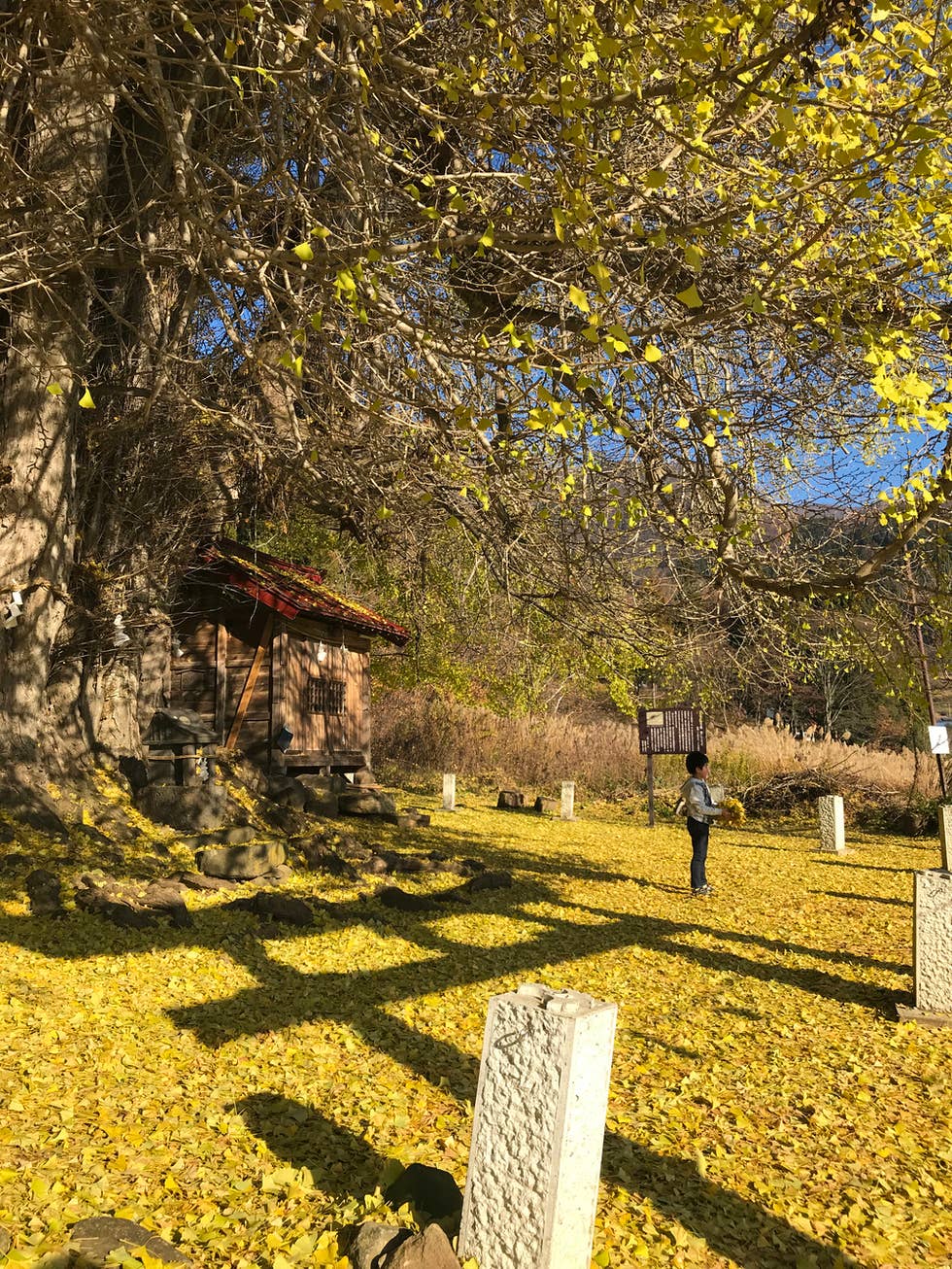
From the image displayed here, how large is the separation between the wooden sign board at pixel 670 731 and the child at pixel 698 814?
656 cm

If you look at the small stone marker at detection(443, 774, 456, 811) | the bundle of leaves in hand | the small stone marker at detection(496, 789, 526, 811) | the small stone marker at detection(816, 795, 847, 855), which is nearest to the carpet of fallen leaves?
the small stone marker at detection(816, 795, 847, 855)

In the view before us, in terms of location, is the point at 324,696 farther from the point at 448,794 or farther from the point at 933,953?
the point at 933,953

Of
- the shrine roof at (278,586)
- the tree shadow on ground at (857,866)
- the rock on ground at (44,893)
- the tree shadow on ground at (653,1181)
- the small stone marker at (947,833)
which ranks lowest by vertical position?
the tree shadow on ground at (653,1181)

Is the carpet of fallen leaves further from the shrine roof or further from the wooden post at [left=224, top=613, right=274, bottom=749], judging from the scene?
the wooden post at [left=224, top=613, right=274, bottom=749]

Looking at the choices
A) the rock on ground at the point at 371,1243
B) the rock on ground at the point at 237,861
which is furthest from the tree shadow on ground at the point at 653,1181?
the rock on ground at the point at 237,861

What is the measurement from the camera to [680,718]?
17.9 metres

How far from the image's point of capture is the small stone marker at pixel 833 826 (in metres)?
15.5

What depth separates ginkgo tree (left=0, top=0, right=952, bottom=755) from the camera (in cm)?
448

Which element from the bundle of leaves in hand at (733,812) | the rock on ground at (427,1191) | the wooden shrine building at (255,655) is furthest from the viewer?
the bundle of leaves in hand at (733,812)

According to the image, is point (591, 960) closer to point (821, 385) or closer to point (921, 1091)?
point (921, 1091)

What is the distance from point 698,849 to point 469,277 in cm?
702

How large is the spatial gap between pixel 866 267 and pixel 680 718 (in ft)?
43.6

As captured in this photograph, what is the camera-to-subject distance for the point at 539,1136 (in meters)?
2.94

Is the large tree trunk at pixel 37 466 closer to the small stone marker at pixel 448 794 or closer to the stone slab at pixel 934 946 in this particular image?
the stone slab at pixel 934 946
